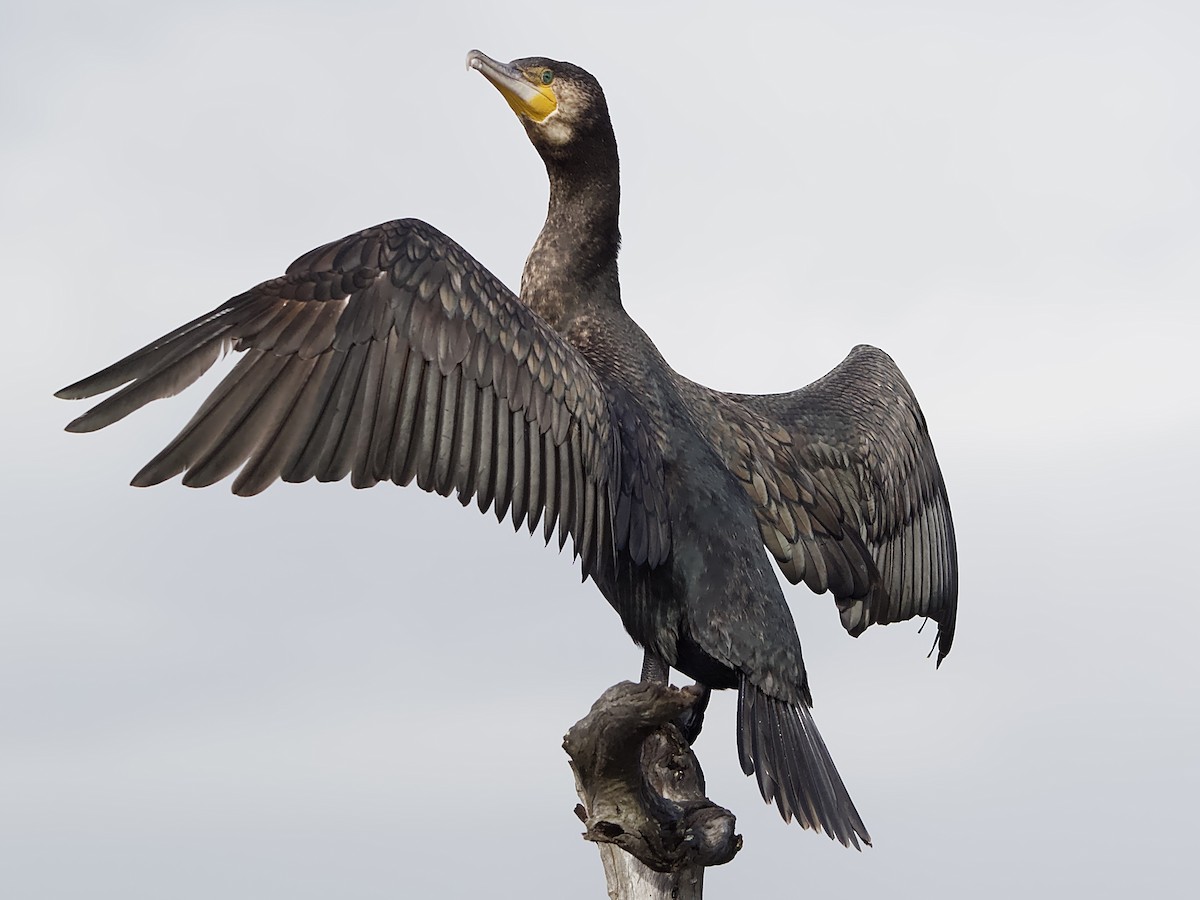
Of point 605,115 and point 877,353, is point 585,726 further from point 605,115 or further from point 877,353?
point 877,353

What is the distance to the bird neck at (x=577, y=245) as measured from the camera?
19.8ft

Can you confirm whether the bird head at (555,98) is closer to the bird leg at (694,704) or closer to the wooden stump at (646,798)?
the bird leg at (694,704)

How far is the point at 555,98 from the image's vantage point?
19.9 feet

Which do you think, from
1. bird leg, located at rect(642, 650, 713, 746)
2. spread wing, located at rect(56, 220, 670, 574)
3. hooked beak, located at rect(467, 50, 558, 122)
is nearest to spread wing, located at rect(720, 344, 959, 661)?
bird leg, located at rect(642, 650, 713, 746)

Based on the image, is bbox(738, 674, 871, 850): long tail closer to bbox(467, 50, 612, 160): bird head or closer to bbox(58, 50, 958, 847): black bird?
bbox(58, 50, 958, 847): black bird

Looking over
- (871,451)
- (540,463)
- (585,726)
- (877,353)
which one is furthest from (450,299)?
(877,353)

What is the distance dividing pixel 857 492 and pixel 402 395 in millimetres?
2323

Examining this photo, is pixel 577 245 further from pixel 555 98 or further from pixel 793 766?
pixel 793 766

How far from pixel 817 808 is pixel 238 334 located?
2316mm

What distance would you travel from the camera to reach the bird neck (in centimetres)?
603

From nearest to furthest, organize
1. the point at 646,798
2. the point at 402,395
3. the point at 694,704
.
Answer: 1. the point at 402,395
2. the point at 646,798
3. the point at 694,704

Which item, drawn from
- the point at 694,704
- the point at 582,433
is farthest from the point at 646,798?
the point at 582,433

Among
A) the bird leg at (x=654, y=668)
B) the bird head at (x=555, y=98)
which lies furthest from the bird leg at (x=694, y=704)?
the bird head at (x=555, y=98)

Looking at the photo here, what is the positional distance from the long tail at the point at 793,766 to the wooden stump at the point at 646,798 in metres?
0.22
